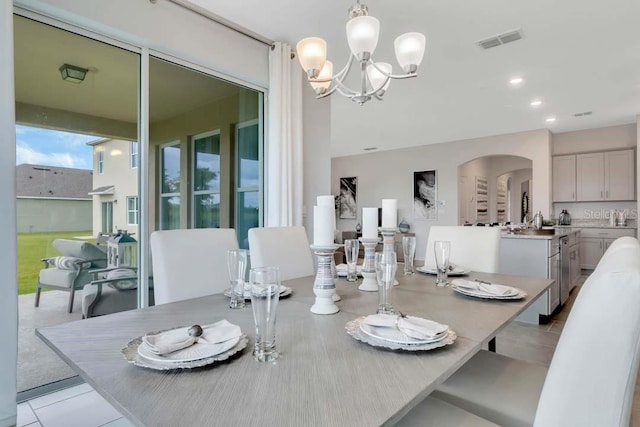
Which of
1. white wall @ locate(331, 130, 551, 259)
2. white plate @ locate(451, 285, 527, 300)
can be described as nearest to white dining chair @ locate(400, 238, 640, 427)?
white plate @ locate(451, 285, 527, 300)

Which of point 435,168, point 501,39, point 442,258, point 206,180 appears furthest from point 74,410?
point 435,168

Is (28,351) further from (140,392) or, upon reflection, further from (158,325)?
(140,392)

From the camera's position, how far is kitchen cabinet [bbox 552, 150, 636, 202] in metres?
5.98

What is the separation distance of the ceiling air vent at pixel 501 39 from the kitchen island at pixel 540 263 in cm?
188

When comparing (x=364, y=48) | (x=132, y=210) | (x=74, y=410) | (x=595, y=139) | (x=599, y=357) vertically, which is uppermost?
(x=595, y=139)

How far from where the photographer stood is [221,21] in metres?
2.85

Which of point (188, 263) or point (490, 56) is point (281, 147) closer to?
point (188, 263)

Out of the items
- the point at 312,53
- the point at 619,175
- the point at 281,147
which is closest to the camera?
the point at 312,53

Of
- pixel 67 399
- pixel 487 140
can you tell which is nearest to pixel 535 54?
pixel 487 140

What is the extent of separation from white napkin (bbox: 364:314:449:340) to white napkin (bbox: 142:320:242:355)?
0.43 m

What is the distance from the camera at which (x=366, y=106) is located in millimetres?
5156

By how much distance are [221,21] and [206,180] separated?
4.34 ft

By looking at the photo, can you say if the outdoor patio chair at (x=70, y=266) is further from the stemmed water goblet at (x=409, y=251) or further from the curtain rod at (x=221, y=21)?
the stemmed water goblet at (x=409, y=251)

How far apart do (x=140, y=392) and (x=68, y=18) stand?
245 cm
